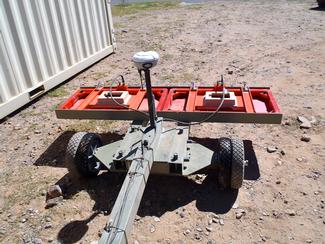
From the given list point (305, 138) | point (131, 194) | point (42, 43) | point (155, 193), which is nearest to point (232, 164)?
point (155, 193)

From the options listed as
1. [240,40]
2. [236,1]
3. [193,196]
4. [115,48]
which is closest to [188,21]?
[240,40]

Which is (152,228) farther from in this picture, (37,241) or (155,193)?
(37,241)

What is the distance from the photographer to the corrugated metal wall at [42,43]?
575cm

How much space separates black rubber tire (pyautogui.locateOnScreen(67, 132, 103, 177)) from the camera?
385 cm

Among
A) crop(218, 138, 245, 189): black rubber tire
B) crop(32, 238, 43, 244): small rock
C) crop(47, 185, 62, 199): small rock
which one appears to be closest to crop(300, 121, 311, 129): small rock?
crop(218, 138, 245, 189): black rubber tire

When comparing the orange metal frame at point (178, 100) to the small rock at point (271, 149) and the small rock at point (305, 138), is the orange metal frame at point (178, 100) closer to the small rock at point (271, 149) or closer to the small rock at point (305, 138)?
the small rock at point (271, 149)

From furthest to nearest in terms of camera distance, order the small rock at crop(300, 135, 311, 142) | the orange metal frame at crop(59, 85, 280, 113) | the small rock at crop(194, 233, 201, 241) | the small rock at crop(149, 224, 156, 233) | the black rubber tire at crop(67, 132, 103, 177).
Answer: the small rock at crop(300, 135, 311, 142)
the orange metal frame at crop(59, 85, 280, 113)
the black rubber tire at crop(67, 132, 103, 177)
the small rock at crop(149, 224, 156, 233)
the small rock at crop(194, 233, 201, 241)

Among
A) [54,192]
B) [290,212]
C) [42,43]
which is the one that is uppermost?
[42,43]

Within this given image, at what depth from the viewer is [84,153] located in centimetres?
389

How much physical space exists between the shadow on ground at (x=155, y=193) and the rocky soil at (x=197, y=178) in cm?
1

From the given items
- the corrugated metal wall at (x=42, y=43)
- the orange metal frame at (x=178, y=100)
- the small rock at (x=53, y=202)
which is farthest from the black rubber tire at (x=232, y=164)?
the corrugated metal wall at (x=42, y=43)

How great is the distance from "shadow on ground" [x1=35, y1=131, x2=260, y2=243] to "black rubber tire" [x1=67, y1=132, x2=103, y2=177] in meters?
0.10

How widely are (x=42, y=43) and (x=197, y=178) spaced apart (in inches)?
173

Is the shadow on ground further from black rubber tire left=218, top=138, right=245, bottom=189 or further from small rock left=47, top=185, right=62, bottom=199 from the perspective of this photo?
black rubber tire left=218, top=138, right=245, bottom=189
